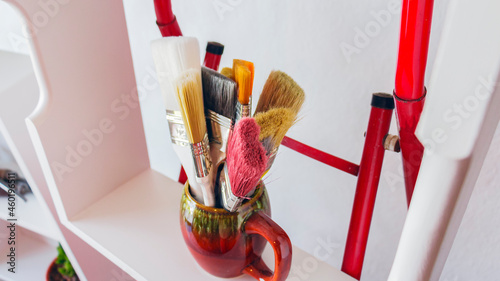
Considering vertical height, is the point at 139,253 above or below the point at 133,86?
below

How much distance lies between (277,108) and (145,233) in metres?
0.31

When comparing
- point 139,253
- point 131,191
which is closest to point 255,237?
point 139,253

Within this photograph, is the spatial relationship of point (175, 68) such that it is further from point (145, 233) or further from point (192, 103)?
point (145, 233)

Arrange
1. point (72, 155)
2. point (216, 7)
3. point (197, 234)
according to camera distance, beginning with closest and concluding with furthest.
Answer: point (197, 234) → point (72, 155) → point (216, 7)

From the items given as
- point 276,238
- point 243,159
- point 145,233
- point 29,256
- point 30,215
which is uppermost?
point 243,159

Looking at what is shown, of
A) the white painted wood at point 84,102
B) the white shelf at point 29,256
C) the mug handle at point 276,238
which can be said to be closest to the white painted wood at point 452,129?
the mug handle at point 276,238

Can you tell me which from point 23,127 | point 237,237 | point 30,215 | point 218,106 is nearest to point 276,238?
point 237,237

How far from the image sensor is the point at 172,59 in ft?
1.24

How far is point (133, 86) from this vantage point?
624 millimetres

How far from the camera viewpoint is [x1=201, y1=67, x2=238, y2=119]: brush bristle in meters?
0.37

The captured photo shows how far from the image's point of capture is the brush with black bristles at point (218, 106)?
374mm

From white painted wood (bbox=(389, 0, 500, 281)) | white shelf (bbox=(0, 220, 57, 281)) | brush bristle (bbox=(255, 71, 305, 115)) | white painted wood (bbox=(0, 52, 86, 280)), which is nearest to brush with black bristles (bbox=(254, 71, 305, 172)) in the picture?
brush bristle (bbox=(255, 71, 305, 115))

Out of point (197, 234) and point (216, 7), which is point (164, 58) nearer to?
point (197, 234)

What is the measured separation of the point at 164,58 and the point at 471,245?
51 cm
